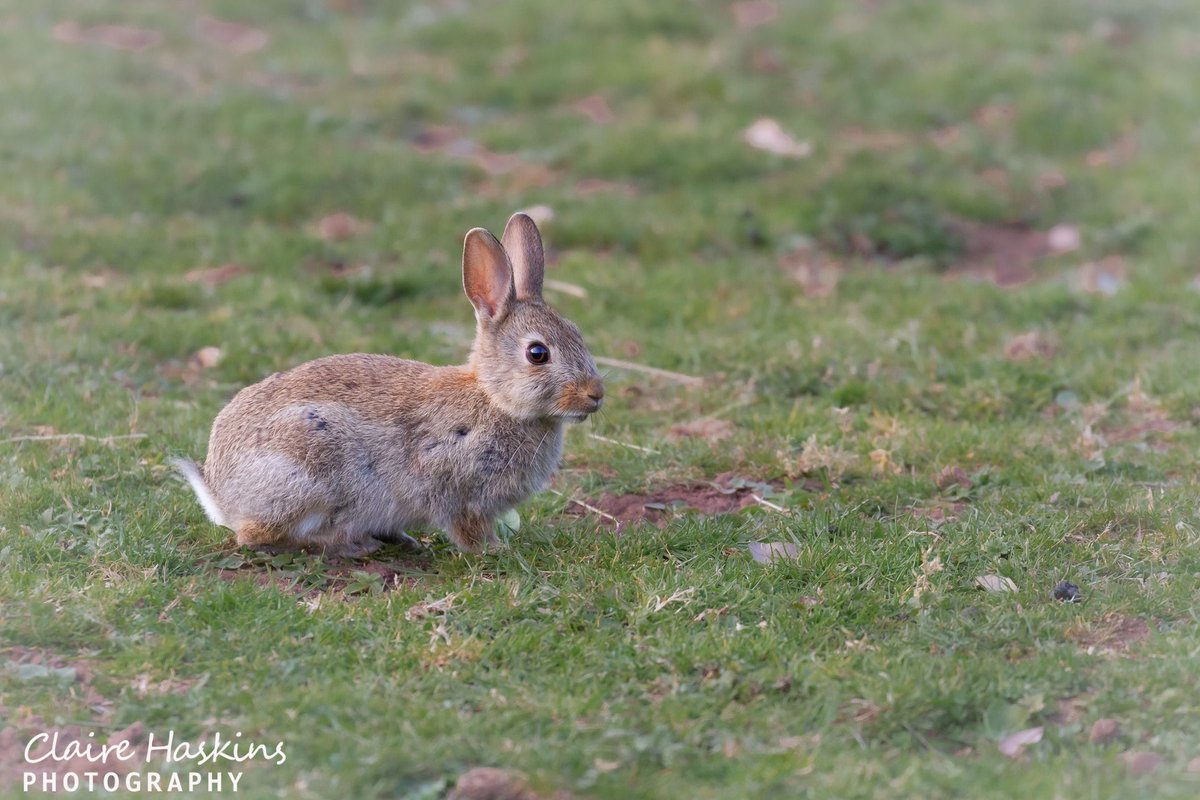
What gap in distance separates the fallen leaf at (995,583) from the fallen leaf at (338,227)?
19.5ft

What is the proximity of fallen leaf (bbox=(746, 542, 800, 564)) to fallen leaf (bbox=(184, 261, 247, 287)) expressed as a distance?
4.68 m

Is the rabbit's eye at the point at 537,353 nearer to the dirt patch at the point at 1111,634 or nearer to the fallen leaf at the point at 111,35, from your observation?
the dirt patch at the point at 1111,634

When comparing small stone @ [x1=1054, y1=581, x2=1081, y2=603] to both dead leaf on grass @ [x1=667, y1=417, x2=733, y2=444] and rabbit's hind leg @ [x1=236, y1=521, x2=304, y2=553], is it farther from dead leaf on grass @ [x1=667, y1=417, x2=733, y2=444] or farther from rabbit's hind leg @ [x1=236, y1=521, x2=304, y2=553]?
rabbit's hind leg @ [x1=236, y1=521, x2=304, y2=553]

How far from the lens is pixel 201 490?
5969mm

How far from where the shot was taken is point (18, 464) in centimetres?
637

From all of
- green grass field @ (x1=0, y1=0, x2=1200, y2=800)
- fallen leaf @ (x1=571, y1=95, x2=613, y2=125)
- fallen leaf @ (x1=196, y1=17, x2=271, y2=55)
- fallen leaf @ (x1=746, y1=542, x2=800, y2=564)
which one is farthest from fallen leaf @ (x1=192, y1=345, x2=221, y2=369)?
fallen leaf @ (x1=196, y1=17, x2=271, y2=55)

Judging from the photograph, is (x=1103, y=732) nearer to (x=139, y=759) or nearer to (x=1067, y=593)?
(x=1067, y=593)

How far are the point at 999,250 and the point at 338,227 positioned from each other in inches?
191

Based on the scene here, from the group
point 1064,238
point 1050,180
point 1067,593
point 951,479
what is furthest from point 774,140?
point 1067,593

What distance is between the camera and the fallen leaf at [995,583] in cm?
546

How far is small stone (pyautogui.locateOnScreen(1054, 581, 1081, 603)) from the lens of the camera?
17.7 ft

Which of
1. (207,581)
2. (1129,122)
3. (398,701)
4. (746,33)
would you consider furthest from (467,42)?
(398,701)

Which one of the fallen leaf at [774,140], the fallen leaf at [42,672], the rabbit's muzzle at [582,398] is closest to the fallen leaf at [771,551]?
the rabbit's muzzle at [582,398]

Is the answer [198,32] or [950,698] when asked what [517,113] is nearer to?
[198,32]
